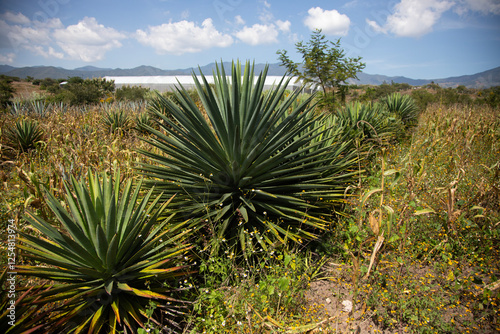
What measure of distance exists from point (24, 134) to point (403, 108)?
1058cm

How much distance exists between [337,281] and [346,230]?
83cm

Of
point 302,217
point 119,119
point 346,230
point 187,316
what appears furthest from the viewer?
point 119,119

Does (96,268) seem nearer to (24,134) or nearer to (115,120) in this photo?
(24,134)

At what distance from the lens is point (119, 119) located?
299 inches

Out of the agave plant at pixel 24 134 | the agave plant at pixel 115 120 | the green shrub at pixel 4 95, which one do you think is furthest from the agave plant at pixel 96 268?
the green shrub at pixel 4 95

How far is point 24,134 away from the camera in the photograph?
6.07 meters

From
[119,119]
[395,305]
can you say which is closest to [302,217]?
[395,305]

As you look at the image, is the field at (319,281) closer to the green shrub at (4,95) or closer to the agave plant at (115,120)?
the agave plant at (115,120)

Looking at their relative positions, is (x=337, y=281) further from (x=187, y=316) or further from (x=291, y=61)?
(x=291, y=61)

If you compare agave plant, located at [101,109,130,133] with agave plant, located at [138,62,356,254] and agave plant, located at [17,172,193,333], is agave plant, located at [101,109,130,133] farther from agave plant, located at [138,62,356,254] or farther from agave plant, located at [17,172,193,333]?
agave plant, located at [17,172,193,333]

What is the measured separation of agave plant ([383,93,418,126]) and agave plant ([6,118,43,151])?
10037mm

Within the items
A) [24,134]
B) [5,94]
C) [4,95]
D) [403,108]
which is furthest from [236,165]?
[5,94]

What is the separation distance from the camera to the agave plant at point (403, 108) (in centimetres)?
890

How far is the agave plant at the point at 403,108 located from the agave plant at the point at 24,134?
32.9 ft
